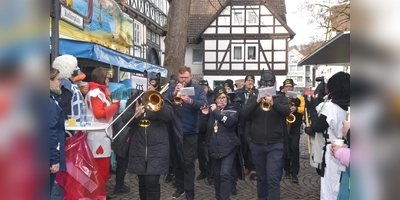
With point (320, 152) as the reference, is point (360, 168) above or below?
above

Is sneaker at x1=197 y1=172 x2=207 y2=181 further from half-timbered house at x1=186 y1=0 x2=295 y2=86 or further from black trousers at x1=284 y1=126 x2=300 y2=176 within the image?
half-timbered house at x1=186 y1=0 x2=295 y2=86

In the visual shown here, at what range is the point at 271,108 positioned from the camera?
4.95 meters

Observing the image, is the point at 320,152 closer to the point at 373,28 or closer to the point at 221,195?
the point at 221,195

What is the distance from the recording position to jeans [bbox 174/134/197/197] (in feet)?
18.5

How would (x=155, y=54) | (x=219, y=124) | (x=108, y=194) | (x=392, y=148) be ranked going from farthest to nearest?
1. (x=155, y=54)
2. (x=108, y=194)
3. (x=219, y=124)
4. (x=392, y=148)

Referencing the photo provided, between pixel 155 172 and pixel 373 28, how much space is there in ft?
12.1

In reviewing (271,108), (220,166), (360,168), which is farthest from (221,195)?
(360,168)

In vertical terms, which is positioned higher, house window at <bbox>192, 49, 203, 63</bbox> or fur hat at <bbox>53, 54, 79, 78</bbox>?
house window at <bbox>192, 49, 203, 63</bbox>

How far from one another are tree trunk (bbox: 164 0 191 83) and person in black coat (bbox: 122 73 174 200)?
19.5ft

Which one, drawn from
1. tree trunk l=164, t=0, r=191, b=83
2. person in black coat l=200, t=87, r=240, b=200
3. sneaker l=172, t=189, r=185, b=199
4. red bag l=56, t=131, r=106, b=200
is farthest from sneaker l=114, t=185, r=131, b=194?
tree trunk l=164, t=0, r=191, b=83

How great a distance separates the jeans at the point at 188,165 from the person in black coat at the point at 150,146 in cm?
115

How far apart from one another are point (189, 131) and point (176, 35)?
520 centimetres

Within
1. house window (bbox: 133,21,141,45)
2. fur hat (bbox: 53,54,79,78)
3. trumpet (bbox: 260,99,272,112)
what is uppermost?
house window (bbox: 133,21,141,45)

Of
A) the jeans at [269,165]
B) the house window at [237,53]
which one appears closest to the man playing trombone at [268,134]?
the jeans at [269,165]
